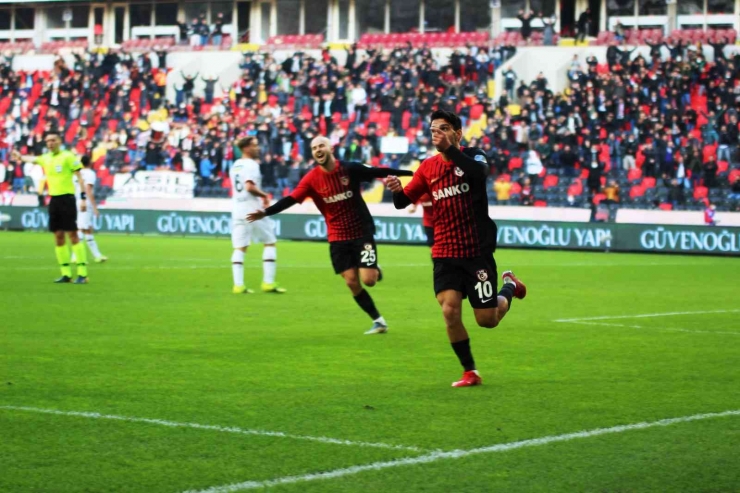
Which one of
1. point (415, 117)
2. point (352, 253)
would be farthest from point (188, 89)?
point (352, 253)

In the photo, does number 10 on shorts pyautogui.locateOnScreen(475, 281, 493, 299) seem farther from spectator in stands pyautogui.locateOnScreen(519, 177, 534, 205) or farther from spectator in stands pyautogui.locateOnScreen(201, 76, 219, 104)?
spectator in stands pyautogui.locateOnScreen(201, 76, 219, 104)

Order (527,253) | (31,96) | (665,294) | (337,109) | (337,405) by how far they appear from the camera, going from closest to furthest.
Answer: (337,405) → (665,294) → (527,253) → (337,109) → (31,96)

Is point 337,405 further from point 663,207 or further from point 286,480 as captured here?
point 663,207

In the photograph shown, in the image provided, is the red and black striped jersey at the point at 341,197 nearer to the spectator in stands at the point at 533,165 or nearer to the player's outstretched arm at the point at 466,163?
the player's outstretched arm at the point at 466,163

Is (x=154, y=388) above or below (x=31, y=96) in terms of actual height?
below

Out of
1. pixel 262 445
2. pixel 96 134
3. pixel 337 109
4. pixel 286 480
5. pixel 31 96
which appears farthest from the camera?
pixel 31 96

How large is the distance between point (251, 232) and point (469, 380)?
30.4ft

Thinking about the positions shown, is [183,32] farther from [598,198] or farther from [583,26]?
[598,198]

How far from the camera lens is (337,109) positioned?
40.1 metres

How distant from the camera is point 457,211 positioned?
8.59m

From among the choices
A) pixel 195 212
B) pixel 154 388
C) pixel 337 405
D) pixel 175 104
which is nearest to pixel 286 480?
pixel 337 405

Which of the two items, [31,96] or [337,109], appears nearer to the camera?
[337,109]

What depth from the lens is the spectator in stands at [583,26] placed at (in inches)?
1650

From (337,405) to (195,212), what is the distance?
28.8 m
